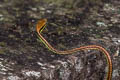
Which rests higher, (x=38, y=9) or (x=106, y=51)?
(x=38, y=9)

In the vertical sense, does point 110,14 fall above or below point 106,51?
above

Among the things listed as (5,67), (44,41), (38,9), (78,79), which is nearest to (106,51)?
(78,79)

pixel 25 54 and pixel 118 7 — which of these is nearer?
pixel 25 54

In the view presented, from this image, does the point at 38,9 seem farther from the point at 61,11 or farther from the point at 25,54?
the point at 25,54

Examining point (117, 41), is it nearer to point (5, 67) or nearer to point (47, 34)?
point (47, 34)

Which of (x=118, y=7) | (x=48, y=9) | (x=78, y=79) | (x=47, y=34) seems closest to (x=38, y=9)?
(x=48, y=9)

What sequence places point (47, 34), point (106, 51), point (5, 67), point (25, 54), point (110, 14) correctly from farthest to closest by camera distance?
point (110, 14) → point (47, 34) → point (106, 51) → point (25, 54) → point (5, 67)

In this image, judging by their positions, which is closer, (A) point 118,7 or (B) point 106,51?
(B) point 106,51

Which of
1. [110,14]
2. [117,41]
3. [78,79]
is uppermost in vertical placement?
[110,14]

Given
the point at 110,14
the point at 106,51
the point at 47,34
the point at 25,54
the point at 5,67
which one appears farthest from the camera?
the point at 110,14
